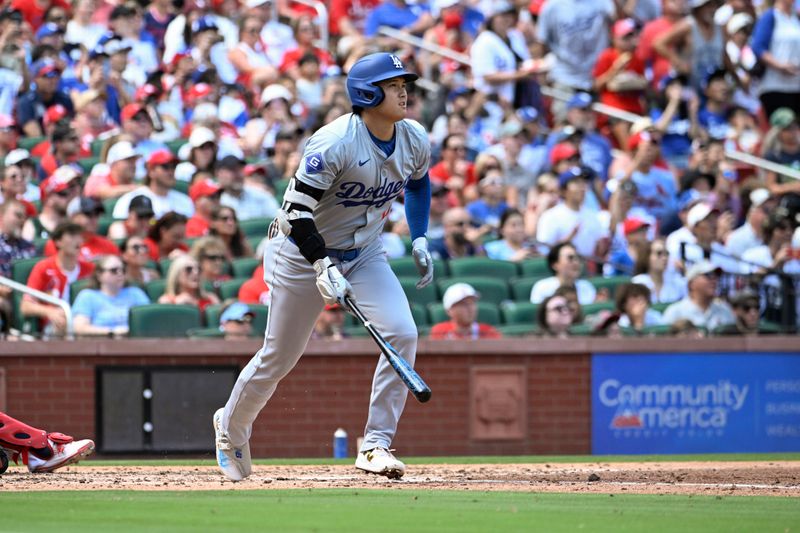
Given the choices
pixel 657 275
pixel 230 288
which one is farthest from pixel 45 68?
pixel 657 275

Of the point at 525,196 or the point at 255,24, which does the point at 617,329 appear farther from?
the point at 255,24

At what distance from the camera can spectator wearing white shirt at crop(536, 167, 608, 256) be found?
47.2 ft

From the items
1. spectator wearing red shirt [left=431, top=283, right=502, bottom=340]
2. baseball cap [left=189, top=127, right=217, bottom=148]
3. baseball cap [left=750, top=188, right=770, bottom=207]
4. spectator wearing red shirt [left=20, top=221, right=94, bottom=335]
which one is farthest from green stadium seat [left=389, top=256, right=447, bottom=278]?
baseball cap [left=750, top=188, right=770, bottom=207]

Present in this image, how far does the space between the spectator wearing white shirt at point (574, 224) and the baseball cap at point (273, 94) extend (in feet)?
9.84

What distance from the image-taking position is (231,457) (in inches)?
333

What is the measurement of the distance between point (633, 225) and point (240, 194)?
363 cm

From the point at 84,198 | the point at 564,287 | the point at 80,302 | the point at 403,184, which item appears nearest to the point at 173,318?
the point at 80,302

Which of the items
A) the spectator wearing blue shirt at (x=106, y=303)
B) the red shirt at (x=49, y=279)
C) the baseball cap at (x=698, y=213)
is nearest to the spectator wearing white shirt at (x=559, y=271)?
the baseball cap at (x=698, y=213)

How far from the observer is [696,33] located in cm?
1830

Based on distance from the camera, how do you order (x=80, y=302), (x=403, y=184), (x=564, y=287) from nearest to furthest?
(x=403, y=184) → (x=80, y=302) → (x=564, y=287)

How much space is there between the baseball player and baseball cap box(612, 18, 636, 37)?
1002 centimetres

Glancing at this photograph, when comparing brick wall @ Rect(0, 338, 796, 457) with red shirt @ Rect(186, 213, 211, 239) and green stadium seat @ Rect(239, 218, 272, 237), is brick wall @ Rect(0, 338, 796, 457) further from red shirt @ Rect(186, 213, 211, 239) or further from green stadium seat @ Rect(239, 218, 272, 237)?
green stadium seat @ Rect(239, 218, 272, 237)

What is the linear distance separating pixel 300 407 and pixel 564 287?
2.41 metres

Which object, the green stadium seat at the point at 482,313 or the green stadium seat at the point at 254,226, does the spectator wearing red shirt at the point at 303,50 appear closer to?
the green stadium seat at the point at 254,226
